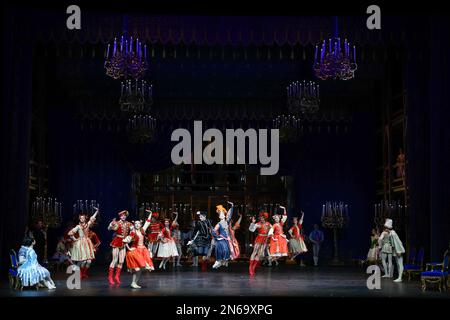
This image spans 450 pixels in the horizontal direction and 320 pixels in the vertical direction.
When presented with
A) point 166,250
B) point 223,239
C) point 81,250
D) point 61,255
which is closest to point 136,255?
point 81,250

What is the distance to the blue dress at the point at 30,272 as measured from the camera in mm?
10695

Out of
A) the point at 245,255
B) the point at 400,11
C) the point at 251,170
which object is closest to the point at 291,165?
the point at 251,170

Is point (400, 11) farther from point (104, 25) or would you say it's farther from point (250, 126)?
point (250, 126)

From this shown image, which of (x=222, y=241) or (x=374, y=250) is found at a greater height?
(x=222, y=241)

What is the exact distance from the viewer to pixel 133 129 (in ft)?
54.9

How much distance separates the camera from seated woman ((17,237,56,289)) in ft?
35.1

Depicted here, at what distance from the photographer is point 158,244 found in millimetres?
15938

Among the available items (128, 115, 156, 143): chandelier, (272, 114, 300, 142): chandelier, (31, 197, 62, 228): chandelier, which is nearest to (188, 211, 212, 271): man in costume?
(128, 115, 156, 143): chandelier

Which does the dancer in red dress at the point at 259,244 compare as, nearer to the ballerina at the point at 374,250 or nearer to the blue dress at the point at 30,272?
the ballerina at the point at 374,250

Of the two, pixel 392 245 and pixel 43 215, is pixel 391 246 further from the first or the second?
pixel 43 215

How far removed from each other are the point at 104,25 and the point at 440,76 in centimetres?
637

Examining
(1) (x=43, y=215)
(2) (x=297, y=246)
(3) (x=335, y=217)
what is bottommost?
(2) (x=297, y=246)

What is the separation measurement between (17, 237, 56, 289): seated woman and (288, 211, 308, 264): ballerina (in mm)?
7824

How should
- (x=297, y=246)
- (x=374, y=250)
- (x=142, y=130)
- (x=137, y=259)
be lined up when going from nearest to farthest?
(x=137, y=259)
(x=374, y=250)
(x=142, y=130)
(x=297, y=246)
